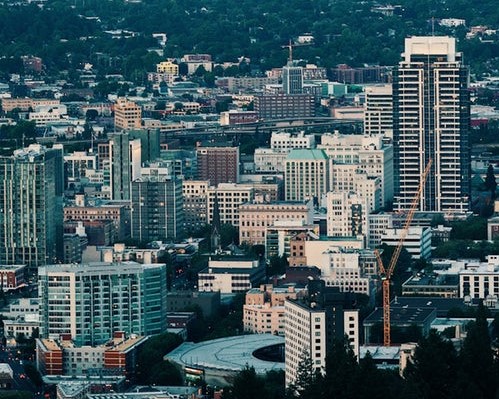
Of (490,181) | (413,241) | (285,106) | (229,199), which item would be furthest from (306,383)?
(285,106)

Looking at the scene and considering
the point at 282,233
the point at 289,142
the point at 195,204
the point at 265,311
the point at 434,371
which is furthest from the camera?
the point at 289,142

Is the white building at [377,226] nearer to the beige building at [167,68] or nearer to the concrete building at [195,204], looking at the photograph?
the concrete building at [195,204]

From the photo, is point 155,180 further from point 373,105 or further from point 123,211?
point 373,105

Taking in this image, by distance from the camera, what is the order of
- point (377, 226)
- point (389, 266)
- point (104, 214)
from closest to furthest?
point (389, 266)
point (377, 226)
point (104, 214)

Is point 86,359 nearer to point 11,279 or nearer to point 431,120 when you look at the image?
point 11,279

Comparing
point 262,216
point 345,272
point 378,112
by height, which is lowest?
point 345,272

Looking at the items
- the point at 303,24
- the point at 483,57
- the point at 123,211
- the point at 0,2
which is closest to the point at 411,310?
the point at 123,211
